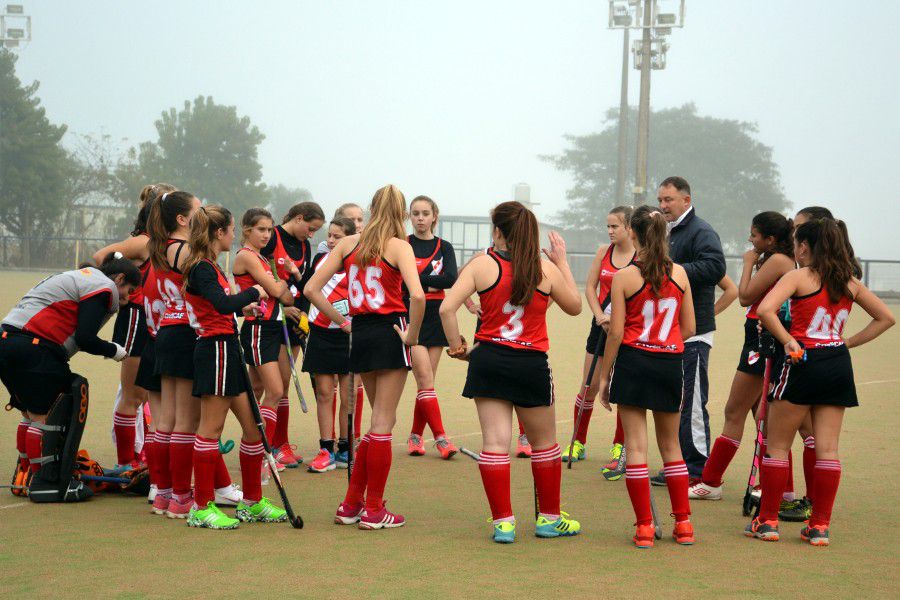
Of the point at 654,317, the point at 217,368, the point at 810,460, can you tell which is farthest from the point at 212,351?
the point at 810,460

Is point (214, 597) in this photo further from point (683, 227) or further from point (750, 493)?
point (683, 227)

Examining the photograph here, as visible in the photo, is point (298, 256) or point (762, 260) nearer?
point (762, 260)

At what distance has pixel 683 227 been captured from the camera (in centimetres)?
759

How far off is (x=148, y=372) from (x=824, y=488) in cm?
427

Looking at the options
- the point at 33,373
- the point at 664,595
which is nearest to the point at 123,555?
the point at 33,373

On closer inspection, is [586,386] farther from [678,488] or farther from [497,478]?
[497,478]

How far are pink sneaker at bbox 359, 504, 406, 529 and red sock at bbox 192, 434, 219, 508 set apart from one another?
0.92 m

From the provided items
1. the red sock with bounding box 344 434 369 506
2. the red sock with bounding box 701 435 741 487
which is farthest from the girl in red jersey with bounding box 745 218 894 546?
the red sock with bounding box 344 434 369 506

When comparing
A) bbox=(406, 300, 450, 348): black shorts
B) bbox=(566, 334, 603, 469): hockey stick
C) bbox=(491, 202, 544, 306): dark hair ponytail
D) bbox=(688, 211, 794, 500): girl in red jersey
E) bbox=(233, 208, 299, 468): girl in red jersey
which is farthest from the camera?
bbox=(406, 300, 450, 348): black shorts

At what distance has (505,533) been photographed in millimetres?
5820

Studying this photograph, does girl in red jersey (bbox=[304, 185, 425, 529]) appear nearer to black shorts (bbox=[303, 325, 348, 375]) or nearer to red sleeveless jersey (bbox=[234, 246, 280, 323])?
red sleeveless jersey (bbox=[234, 246, 280, 323])

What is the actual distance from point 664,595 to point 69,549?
10.3 ft

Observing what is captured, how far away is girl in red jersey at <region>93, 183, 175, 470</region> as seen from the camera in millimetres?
7207

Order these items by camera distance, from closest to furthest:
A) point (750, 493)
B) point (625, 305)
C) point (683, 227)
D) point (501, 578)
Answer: point (501, 578)
point (625, 305)
point (750, 493)
point (683, 227)
